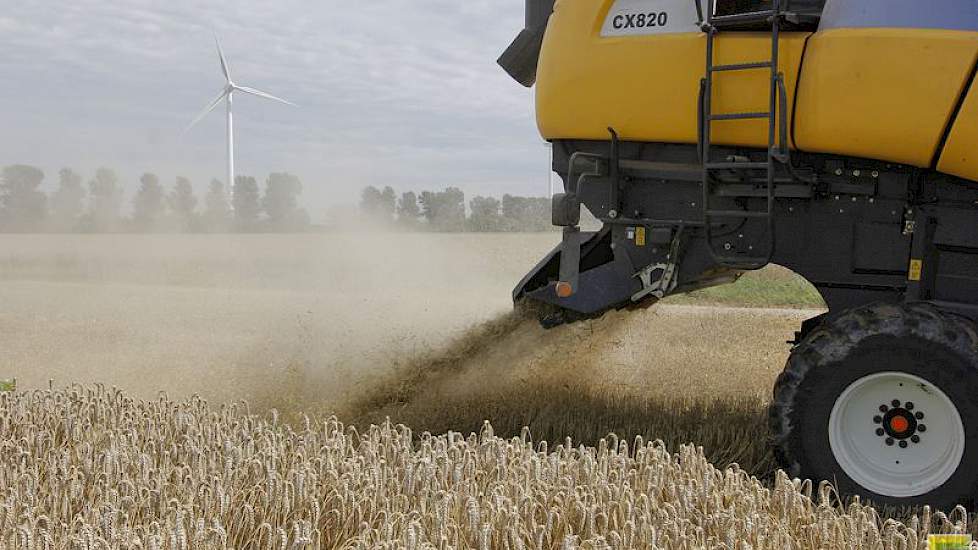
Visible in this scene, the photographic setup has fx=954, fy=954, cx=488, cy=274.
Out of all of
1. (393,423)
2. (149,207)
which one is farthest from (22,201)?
(393,423)

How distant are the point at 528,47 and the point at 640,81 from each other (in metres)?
1.31

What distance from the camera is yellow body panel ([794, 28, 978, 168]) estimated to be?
443 cm

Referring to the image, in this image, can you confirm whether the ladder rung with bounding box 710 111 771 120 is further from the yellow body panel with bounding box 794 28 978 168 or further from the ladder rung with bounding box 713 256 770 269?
the ladder rung with bounding box 713 256 770 269

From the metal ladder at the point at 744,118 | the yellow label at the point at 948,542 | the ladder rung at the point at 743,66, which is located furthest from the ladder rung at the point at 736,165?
the yellow label at the point at 948,542

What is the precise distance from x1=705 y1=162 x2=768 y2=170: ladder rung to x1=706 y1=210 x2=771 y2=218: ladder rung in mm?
247

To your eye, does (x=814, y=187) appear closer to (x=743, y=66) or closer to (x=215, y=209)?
(x=743, y=66)

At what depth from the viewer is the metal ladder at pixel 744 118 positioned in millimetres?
4793

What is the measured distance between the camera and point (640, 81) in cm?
525

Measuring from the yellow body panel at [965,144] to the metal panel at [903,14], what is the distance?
32cm

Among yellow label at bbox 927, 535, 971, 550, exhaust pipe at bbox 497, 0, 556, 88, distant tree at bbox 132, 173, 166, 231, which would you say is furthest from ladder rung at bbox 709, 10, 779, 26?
distant tree at bbox 132, 173, 166, 231

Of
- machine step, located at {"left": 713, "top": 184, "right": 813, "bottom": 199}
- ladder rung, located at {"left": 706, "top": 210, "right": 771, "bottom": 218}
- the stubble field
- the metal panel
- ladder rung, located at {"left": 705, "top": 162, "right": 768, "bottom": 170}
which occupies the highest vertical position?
the metal panel

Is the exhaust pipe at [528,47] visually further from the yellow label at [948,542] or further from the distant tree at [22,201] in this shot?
the distant tree at [22,201]

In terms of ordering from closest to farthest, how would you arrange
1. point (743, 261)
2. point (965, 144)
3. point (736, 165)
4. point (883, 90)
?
point (965, 144)
point (883, 90)
point (736, 165)
point (743, 261)

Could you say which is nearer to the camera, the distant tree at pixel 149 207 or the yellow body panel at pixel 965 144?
the yellow body panel at pixel 965 144
